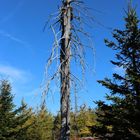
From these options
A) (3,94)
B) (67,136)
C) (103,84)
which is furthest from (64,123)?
(3,94)

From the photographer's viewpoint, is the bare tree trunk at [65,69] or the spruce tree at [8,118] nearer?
the bare tree trunk at [65,69]

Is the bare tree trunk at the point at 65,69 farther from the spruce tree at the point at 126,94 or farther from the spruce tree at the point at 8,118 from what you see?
the spruce tree at the point at 8,118

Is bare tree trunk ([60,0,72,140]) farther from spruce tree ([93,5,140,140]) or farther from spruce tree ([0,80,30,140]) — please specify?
spruce tree ([0,80,30,140])

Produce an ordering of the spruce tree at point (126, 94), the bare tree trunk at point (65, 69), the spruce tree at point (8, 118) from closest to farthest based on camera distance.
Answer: the bare tree trunk at point (65, 69) → the spruce tree at point (126, 94) → the spruce tree at point (8, 118)

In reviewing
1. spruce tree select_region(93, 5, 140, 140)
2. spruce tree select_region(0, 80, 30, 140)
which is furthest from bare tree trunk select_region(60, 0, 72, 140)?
spruce tree select_region(0, 80, 30, 140)

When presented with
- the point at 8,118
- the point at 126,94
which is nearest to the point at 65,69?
the point at 126,94

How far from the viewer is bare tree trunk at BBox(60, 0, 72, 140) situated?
713 centimetres

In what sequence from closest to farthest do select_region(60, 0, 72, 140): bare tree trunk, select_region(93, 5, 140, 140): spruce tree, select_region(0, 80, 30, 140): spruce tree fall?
select_region(60, 0, 72, 140): bare tree trunk, select_region(93, 5, 140, 140): spruce tree, select_region(0, 80, 30, 140): spruce tree

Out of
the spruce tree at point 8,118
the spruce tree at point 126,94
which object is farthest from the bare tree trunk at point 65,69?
the spruce tree at point 8,118

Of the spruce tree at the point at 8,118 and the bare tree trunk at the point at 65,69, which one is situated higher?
the spruce tree at the point at 8,118

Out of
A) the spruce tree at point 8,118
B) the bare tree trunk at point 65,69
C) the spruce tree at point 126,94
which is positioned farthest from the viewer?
the spruce tree at point 8,118

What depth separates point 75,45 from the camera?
7.73 meters

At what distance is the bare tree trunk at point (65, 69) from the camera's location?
7.13m

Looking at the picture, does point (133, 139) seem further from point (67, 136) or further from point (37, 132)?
point (37, 132)
